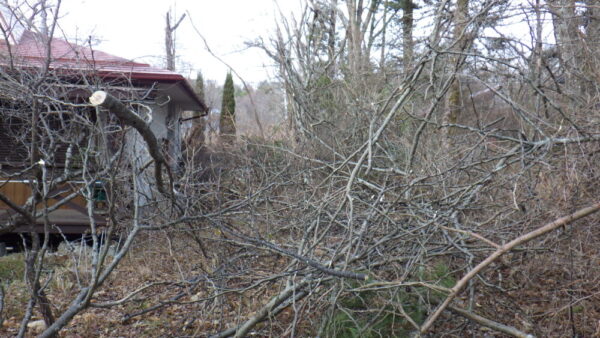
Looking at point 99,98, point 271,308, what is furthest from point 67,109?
point 99,98

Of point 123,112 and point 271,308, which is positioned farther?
point 271,308

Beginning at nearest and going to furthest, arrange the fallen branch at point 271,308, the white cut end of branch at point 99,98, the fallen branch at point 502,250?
the white cut end of branch at point 99,98, the fallen branch at point 502,250, the fallen branch at point 271,308

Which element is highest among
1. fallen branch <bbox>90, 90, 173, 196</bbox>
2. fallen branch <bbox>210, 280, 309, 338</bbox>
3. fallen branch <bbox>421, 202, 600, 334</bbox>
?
fallen branch <bbox>90, 90, 173, 196</bbox>

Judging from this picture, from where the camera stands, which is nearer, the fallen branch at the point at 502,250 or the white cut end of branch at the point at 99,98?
the white cut end of branch at the point at 99,98

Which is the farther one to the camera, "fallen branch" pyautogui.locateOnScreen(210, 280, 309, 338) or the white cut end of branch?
"fallen branch" pyautogui.locateOnScreen(210, 280, 309, 338)

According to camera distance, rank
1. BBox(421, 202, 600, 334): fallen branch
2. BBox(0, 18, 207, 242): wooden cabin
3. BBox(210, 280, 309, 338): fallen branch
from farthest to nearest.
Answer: BBox(0, 18, 207, 242): wooden cabin, BBox(210, 280, 309, 338): fallen branch, BBox(421, 202, 600, 334): fallen branch

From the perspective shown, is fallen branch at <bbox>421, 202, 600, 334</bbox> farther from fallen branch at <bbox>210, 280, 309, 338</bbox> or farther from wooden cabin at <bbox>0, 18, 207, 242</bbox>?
wooden cabin at <bbox>0, 18, 207, 242</bbox>

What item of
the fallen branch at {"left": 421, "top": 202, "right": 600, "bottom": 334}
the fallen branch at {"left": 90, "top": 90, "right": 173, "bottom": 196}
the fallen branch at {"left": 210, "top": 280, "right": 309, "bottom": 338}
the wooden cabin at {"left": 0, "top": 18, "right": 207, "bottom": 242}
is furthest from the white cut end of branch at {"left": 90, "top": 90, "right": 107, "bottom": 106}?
the wooden cabin at {"left": 0, "top": 18, "right": 207, "bottom": 242}

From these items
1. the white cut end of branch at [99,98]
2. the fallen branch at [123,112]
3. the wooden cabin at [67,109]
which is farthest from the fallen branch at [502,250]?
the wooden cabin at [67,109]

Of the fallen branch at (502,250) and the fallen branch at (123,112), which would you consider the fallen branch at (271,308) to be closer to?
the fallen branch at (502,250)

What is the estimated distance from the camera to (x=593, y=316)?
15.0ft

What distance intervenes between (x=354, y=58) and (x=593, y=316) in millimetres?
7475

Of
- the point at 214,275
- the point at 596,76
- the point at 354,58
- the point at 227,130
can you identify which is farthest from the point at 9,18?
the point at 227,130

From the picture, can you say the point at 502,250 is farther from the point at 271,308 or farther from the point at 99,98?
the point at 99,98
